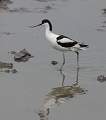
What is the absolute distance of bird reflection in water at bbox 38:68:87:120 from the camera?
14303 mm

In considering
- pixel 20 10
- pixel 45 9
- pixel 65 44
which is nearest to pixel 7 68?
pixel 65 44

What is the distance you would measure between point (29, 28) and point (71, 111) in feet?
→ 26.5

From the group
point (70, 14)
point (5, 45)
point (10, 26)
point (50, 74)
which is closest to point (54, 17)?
point (70, 14)

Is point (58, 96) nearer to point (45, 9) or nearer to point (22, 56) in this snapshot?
point (22, 56)

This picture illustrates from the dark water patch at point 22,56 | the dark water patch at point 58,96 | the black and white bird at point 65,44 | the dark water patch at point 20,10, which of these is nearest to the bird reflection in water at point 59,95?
the dark water patch at point 58,96

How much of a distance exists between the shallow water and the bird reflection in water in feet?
0.33

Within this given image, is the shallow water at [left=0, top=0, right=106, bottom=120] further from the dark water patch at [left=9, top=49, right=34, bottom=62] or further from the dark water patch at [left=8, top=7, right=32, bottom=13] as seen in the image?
the dark water patch at [left=9, top=49, right=34, bottom=62]

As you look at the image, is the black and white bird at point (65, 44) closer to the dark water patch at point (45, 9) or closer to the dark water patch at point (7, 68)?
the dark water patch at point (7, 68)

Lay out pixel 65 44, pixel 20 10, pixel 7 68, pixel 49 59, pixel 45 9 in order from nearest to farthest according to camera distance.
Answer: pixel 7 68 < pixel 65 44 < pixel 49 59 < pixel 20 10 < pixel 45 9

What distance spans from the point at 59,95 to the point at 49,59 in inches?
113

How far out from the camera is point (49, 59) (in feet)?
59.4

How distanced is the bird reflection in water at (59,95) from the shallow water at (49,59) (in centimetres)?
10

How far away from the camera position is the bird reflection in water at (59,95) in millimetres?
14303

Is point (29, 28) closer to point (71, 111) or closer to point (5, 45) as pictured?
point (5, 45)
